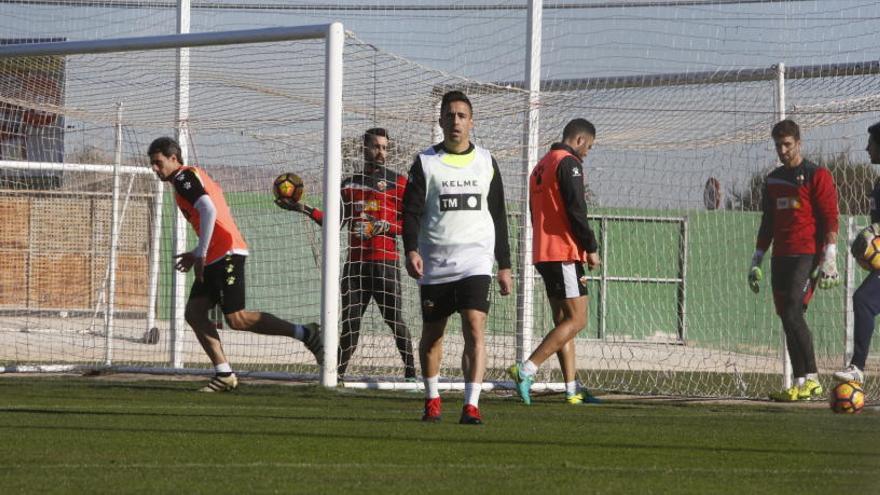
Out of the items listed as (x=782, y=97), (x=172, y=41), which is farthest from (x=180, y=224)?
(x=782, y=97)

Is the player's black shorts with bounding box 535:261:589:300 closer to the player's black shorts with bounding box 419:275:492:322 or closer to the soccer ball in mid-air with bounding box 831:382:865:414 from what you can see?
the player's black shorts with bounding box 419:275:492:322

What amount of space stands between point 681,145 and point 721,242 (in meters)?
5.03

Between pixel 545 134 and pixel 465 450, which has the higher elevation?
pixel 545 134

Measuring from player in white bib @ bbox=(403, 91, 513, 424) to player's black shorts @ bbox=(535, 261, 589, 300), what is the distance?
1.51 metres

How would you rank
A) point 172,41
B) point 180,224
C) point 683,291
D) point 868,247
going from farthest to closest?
point 683,291 → point 180,224 → point 172,41 → point 868,247

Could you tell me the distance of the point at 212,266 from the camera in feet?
35.6

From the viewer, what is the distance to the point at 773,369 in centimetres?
1403

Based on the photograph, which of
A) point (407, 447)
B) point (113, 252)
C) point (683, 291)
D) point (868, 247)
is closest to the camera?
point (407, 447)

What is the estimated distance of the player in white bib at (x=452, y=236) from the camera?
8.31 metres

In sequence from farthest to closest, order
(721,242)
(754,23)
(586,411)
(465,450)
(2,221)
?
(2,221)
(721,242)
(754,23)
(586,411)
(465,450)

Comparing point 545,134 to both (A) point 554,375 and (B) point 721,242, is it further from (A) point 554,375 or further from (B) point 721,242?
(B) point 721,242

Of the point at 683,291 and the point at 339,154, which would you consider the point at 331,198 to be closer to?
the point at 339,154

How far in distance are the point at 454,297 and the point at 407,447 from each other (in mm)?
1703

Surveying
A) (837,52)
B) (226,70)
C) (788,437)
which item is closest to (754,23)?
(837,52)
